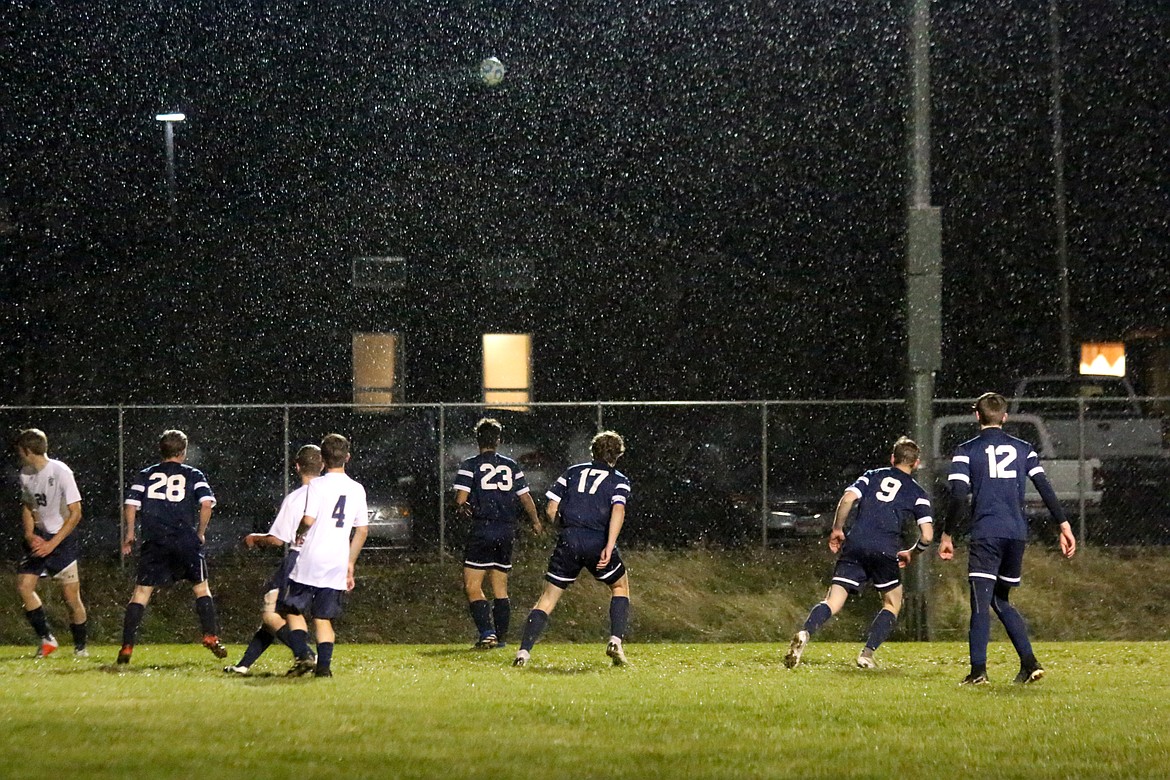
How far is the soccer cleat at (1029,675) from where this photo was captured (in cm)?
1064

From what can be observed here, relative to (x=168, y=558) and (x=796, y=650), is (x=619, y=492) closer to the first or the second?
(x=796, y=650)

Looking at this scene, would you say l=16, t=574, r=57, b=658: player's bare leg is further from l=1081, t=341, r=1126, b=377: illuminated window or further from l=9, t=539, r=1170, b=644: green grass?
l=1081, t=341, r=1126, b=377: illuminated window

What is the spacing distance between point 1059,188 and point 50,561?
24684 millimetres

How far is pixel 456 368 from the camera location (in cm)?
2872

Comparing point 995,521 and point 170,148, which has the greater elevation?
point 170,148

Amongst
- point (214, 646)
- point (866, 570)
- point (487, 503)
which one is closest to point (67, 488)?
point (214, 646)

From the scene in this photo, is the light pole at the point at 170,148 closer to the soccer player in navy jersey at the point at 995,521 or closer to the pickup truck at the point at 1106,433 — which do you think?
the pickup truck at the point at 1106,433

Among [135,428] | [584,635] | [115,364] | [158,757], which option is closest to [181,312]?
[115,364]

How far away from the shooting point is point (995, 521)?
10664 mm

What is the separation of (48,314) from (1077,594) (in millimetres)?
19684

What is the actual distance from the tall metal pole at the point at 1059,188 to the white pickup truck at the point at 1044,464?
10620 mm

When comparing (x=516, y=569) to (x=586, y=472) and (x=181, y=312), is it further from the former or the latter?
(x=181, y=312)

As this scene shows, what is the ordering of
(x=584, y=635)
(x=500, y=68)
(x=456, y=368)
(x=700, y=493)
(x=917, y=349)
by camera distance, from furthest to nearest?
(x=500, y=68)
(x=456, y=368)
(x=700, y=493)
(x=584, y=635)
(x=917, y=349)

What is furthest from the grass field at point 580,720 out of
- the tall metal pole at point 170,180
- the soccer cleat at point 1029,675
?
the tall metal pole at point 170,180
